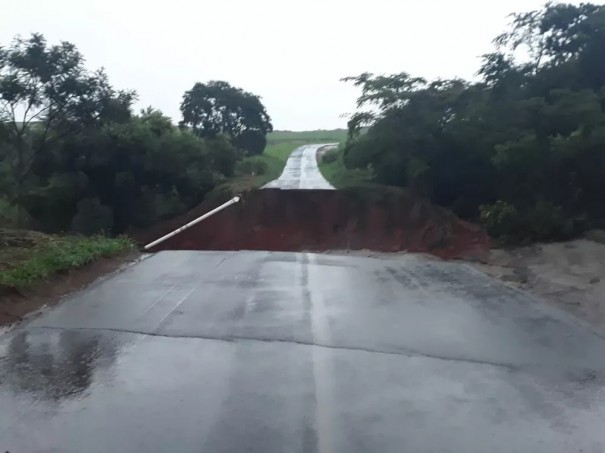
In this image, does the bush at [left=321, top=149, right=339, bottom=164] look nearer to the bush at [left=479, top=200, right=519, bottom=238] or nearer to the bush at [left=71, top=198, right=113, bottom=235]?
the bush at [left=71, top=198, right=113, bottom=235]

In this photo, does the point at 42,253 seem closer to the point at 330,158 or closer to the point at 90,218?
the point at 90,218

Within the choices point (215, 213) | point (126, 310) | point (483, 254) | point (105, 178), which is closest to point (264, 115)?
point (105, 178)

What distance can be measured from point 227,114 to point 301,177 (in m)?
18.4

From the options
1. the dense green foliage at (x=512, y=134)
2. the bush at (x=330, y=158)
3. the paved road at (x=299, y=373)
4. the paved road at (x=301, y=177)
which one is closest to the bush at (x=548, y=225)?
the dense green foliage at (x=512, y=134)

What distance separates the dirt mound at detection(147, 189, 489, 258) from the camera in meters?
25.3

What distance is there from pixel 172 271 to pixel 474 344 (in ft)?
24.2

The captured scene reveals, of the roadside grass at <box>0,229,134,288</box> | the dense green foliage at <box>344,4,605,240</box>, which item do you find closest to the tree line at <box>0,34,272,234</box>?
the dense green foliage at <box>344,4,605,240</box>

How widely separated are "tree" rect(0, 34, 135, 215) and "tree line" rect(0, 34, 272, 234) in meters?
0.04

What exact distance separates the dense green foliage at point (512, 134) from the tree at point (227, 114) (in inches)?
1098

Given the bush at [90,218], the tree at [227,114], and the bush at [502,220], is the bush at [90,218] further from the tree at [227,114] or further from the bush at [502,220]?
the tree at [227,114]

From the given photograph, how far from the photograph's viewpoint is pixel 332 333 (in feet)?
31.3

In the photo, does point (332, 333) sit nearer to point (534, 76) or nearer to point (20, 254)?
point (20, 254)

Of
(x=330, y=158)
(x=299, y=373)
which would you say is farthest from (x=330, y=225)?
(x=330, y=158)

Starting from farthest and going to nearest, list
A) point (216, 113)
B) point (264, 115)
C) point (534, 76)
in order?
1. point (264, 115)
2. point (216, 113)
3. point (534, 76)
